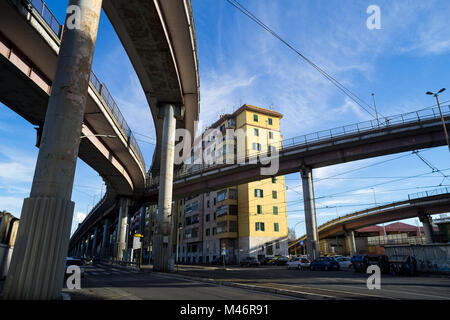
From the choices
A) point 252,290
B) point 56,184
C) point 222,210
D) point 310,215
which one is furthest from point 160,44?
point 222,210

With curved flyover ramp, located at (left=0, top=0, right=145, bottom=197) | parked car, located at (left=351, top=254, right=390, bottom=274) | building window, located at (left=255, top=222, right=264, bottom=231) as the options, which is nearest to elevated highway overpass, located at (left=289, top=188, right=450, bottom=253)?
building window, located at (left=255, top=222, right=264, bottom=231)

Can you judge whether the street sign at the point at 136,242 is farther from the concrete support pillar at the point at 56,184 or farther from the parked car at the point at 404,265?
the concrete support pillar at the point at 56,184

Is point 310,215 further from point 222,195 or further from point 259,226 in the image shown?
point 222,195

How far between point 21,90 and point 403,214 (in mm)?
67213

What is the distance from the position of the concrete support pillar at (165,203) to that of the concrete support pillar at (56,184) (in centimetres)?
2042

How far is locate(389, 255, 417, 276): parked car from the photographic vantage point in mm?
23375

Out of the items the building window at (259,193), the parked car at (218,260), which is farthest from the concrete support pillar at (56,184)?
the building window at (259,193)

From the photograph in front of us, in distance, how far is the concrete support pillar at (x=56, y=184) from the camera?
6625 millimetres

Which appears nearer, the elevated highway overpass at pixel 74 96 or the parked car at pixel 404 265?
the elevated highway overpass at pixel 74 96

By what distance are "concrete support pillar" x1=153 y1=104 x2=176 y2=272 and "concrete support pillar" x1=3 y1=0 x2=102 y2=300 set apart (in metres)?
20.4

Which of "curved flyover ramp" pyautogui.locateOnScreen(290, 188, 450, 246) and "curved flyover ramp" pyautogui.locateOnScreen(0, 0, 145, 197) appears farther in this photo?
"curved flyover ramp" pyautogui.locateOnScreen(290, 188, 450, 246)

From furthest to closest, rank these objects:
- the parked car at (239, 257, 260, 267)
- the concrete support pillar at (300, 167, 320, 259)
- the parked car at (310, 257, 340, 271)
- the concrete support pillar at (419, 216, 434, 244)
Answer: the concrete support pillar at (419, 216, 434, 244)
the parked car at (239, 257, 260, 267)
the concrete support pillar at (300, 167, 320, 259)
the parked car at (310, 257, 340, 271)

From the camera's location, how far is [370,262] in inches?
1021

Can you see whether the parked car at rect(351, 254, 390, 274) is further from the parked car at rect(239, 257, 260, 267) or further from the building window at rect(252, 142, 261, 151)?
the building window at rect(252, 142, 261, 151)
